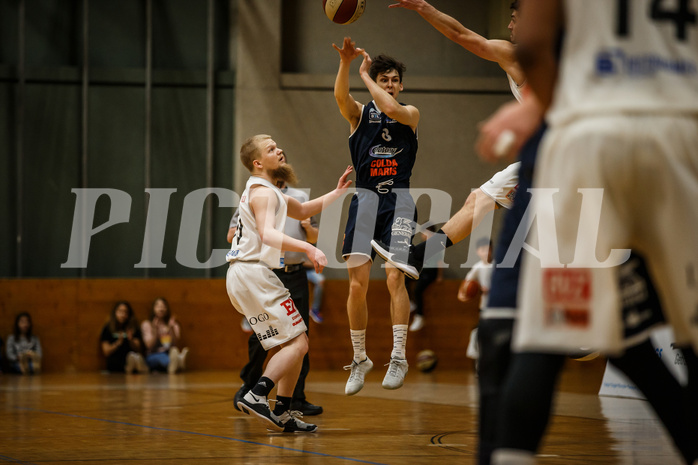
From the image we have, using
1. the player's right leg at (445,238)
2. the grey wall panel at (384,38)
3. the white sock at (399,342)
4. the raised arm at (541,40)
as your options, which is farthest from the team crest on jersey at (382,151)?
the grey wall panel at (384,38)

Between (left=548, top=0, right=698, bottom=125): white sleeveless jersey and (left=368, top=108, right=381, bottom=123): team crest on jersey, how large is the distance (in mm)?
4457

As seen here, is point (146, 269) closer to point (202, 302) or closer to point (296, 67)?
point (202, 302)

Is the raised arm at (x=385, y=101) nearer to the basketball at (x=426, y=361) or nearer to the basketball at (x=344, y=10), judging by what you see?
the basketball at (x=344, y=10)

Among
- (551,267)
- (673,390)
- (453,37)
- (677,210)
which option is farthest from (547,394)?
(453,37)

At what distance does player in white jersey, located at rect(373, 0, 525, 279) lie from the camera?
176 inches

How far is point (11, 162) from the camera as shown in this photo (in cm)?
1296

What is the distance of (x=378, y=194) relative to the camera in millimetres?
6176

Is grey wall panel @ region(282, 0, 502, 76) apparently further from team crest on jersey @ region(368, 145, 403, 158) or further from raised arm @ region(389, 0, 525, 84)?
raised arm @ region(389, 0, 525, 84)

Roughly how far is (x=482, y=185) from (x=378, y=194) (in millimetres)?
1030

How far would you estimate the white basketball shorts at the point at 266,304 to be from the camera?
5320mm

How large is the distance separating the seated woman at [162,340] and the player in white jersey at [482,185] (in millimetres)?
6445

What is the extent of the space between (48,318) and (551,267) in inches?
433

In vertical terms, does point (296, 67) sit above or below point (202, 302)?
above

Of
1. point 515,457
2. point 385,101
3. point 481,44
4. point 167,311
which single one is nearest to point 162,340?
point 167,311
